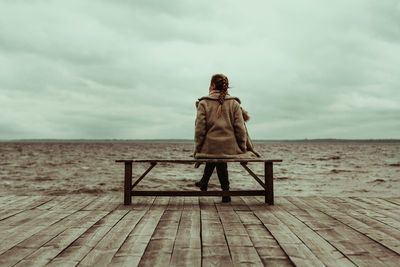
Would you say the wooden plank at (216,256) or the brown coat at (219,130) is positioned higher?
the brown coat at (219,130)

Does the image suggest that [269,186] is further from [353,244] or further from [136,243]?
[136,243]

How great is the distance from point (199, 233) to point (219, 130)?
229cm

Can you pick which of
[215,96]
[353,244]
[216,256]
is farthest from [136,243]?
[215,96]

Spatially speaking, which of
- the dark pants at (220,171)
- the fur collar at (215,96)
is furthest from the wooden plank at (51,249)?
the fur collar at (215,96)

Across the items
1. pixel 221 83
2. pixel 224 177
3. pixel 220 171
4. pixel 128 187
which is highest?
pixel 221 83

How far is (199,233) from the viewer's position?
3471 millimetres

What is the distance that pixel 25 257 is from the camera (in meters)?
2.69

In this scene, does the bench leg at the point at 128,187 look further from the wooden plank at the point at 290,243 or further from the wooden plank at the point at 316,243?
the wooden plank at the point at 316,243

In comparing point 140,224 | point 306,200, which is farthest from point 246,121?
point 140,224

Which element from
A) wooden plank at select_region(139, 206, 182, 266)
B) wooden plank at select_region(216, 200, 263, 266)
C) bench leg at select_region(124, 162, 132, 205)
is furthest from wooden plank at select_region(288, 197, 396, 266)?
bench leg at select_region(124, 162, 132, 205)

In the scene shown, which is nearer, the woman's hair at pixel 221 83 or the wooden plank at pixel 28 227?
the wooden plank at pixel 28 227

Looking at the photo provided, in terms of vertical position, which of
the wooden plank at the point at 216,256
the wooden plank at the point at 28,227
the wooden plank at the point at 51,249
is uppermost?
the wooden plank at the point at 216,256

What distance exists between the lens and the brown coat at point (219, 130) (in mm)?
5414

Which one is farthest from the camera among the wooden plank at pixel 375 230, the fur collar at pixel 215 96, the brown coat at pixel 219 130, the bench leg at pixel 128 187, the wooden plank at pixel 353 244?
the fur collar at pixel 215 96
